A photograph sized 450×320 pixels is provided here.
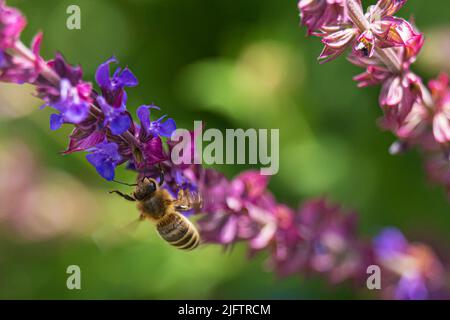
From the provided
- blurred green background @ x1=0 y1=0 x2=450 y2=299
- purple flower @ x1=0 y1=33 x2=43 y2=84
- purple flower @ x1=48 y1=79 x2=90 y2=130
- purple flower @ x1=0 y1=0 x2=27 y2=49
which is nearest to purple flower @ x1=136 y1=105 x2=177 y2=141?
purple flower @ x1=48 y1=79 x2=90 y2=130

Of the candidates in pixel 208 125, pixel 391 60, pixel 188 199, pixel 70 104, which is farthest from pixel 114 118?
pixel 208 125

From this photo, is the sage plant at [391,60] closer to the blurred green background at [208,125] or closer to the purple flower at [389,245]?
the purple flower at [389,245]

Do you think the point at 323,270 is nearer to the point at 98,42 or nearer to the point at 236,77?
the point at 236,77

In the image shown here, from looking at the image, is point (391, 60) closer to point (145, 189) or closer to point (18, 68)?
point (145, 189)

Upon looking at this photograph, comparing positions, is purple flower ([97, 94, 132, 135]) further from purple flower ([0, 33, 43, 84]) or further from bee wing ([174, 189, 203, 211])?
bee wing ([174, 189, 203, 211])

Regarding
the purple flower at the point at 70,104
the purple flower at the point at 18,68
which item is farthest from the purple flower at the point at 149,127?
the purple flower at the point at 18,68

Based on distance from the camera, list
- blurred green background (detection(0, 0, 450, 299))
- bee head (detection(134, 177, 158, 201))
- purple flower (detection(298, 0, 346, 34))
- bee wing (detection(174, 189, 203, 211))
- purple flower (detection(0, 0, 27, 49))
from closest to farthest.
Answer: purple flower (detection(0, 0, 27, 49)) → purple flower (detection(298, 0, 346, 34)) → bee wing (detection(174, 189, 203, 211)) → bee head (detection(134, 177, 158, 201)) → blurred green background (detection(0, 0, 450, 299))

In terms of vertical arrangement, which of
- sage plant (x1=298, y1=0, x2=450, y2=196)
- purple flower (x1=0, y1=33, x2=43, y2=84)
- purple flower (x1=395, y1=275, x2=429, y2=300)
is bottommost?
purple flower (x1=395, y1=275, x2=429, y2=300)

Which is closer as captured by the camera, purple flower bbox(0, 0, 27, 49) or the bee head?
purple flower bbox(0, 0, 27, 49)
